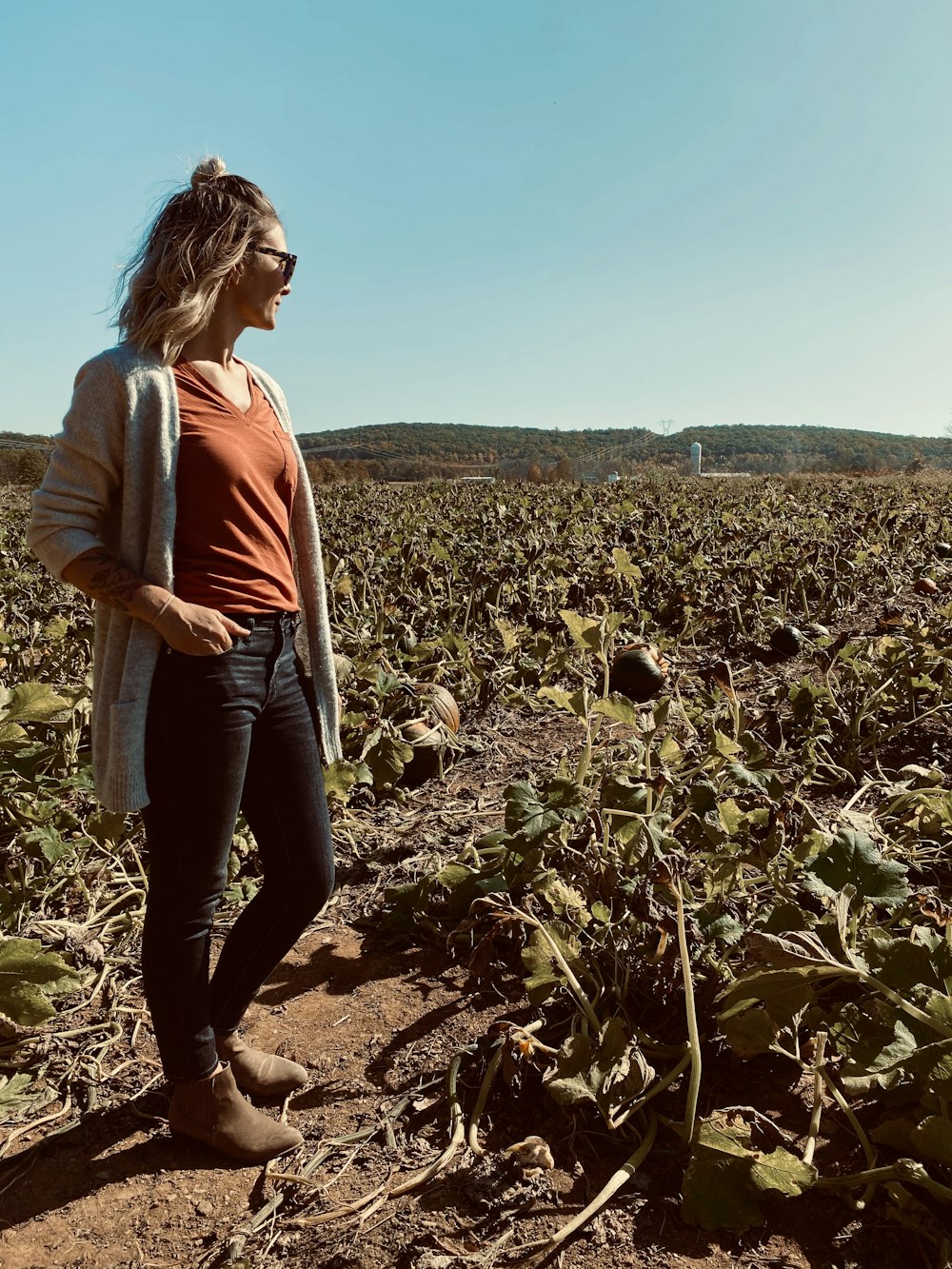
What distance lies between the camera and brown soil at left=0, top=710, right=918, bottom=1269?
174 cm

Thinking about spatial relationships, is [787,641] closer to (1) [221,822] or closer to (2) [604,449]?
(1) [221,822]

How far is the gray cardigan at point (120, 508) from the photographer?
1.73 m

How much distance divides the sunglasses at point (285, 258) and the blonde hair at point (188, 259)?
0.08ft

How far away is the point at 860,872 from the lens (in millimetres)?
2045

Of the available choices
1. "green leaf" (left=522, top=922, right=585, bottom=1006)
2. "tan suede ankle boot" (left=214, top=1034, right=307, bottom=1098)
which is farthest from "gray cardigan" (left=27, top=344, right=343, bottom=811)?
"green leaf" (left=522, top=922, right=585, bottom=1006)

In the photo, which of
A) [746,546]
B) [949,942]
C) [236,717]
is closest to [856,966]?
[949,942]

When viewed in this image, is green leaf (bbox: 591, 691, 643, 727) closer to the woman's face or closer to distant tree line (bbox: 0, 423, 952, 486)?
the woman's face

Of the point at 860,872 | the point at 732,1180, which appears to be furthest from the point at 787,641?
the point at 732,1180

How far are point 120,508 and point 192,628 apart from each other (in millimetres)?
310

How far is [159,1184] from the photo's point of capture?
195cm

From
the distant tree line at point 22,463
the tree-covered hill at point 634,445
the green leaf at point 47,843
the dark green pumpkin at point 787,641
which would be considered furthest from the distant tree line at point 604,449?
the green leaf at point 47,843

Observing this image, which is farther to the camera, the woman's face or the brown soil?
the woman's face

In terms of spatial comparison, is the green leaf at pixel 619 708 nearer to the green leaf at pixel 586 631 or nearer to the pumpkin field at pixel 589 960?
the pumpkin field at pixel 589 960

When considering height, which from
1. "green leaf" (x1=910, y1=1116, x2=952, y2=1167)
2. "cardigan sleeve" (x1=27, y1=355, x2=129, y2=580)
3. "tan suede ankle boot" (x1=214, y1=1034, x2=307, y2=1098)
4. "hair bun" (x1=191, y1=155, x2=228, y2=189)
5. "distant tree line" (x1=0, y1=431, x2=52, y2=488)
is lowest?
"tan suede ankle boot" (x1=214, y1=1034, x2=307, y2=1098)
